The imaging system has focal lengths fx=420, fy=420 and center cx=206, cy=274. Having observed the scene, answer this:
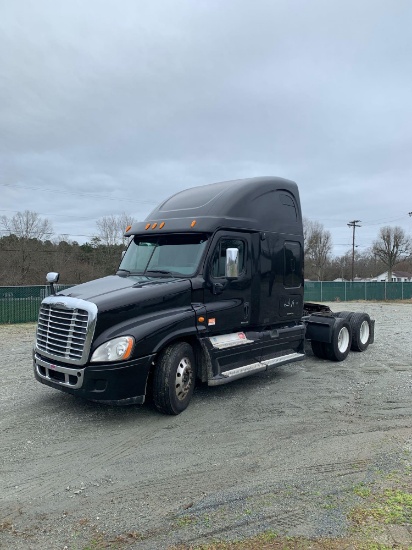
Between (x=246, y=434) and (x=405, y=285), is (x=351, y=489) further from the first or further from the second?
(x=405, y=285)

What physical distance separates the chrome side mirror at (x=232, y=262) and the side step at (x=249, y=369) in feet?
4.71

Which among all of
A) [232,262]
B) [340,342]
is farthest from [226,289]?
[340,342]

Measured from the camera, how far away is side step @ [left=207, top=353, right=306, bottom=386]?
5.97m

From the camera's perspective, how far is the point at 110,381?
4980 mm

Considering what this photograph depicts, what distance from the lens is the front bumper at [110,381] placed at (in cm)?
498

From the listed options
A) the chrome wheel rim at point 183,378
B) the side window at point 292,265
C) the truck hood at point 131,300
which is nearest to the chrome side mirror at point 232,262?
the truck hood at point 131,300

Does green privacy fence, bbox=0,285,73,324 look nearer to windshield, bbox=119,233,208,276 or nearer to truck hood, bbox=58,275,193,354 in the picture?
windshield, bbox=119,233,208,276

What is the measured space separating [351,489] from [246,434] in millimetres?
1533

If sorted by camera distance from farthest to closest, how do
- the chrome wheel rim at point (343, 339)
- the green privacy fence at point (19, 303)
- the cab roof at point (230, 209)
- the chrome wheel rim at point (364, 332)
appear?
the green privacy fence at point (19, 303) → the chrome wheel rim at point (364, 332) → the chrome wheel rim at point (343, 339) → the cab roof at point (230, 209)

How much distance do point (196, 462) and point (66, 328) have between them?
232cm

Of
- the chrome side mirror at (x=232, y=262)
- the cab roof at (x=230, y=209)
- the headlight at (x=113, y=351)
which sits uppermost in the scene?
the cab roof at (x=230, y=209)

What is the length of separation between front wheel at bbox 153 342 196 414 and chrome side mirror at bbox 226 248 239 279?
49.3 inches

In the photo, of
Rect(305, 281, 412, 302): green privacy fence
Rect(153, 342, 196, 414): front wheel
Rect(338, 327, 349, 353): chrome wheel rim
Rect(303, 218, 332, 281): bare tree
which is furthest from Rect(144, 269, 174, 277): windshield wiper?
Rect(303, 218, 332, 281): bare tree

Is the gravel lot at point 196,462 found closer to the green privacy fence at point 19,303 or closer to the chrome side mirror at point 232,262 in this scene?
the chrome side mirror at point 232,262
